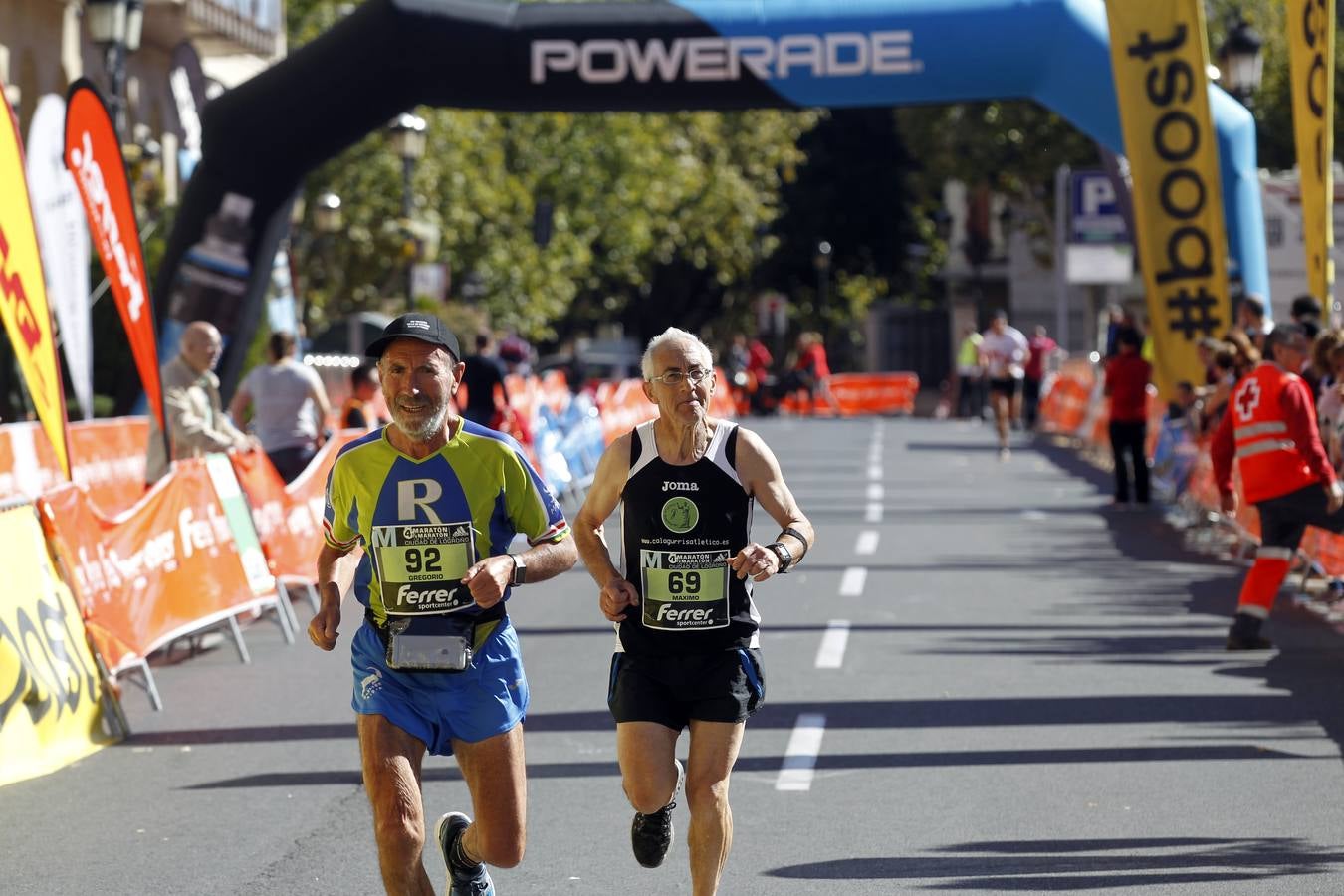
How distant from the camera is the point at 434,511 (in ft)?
18.8

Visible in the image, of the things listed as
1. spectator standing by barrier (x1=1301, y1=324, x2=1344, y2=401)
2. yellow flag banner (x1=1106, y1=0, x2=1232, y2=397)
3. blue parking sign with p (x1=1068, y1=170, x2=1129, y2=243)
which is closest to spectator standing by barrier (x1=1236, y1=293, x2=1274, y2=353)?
yellow flag banner (x1=1106, y1=0, x2=1232, y2=397)

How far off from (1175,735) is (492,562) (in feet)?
16.2

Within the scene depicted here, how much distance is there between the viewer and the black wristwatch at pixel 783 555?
6156mm

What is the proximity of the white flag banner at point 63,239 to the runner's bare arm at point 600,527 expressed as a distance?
9.26 m

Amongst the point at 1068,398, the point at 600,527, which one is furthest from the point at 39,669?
the point at 1068,398

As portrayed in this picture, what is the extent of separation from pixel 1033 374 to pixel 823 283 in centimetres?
3029

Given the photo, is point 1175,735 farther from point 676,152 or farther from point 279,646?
A: point 676,152

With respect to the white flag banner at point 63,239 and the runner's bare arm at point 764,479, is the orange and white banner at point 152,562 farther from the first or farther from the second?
the runner's bare arm at point 764,479

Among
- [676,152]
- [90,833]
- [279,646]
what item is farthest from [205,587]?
[676,152]

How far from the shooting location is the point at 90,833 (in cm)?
790

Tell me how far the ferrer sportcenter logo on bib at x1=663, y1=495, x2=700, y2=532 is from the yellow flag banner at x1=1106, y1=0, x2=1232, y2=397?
11028mm

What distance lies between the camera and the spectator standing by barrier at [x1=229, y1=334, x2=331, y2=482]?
15594mm

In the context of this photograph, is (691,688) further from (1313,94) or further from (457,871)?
(1313,94)

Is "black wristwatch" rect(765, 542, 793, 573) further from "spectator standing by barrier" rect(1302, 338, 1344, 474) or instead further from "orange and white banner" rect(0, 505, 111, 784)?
"spectator standing by barrier" rect(1302, 338, 1344, 474)
